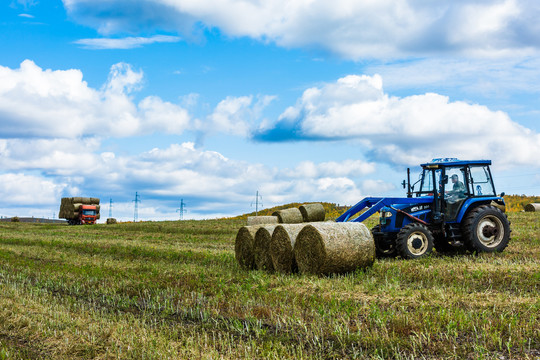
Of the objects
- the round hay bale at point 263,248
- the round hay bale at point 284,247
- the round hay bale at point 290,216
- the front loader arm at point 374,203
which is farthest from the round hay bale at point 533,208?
the round hay bale at point 284,247

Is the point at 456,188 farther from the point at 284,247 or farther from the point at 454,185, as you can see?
the point at 284,247

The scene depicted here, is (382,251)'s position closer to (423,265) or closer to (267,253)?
(423,265)

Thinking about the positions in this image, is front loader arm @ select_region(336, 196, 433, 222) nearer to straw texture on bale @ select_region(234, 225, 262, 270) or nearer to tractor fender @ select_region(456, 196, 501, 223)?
tractor fender @ select_region(456, 196, 501, 223)

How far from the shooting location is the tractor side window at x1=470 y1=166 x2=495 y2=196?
49.4 ft

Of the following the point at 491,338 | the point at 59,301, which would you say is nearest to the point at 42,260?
the point at 59,301

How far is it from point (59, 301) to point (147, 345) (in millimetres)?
4107

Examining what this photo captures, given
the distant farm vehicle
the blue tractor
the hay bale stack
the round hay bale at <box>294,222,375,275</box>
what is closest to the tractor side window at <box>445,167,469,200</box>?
the blue tractor

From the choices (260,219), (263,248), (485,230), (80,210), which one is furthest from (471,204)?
(80,210)

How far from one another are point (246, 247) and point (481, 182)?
283 inches

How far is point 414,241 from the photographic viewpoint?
13.6 meters

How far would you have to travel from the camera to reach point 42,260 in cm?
1652

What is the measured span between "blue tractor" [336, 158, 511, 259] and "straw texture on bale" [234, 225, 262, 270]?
2.52 m

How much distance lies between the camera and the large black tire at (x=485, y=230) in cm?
1431

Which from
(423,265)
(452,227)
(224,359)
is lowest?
(224,359)
